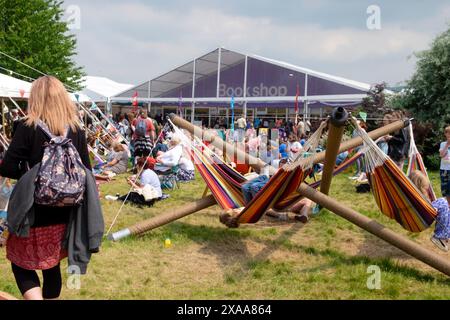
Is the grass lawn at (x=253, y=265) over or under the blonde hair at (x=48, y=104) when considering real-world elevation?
under

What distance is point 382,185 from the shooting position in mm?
3850

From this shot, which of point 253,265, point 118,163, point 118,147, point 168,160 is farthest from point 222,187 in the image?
point 118,147

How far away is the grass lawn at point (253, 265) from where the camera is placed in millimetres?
3414

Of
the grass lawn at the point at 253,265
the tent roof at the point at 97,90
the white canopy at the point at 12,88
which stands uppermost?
the tent roof at the point at 97,90

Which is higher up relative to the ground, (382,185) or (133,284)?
(382,185)

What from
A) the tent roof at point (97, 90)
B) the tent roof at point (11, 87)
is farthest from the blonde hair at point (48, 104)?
the tent roof at point (97, 90)

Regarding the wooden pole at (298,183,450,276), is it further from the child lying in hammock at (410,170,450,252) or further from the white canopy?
the white canopy

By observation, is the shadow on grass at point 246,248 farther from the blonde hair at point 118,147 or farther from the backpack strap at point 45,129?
the blonde hair at point 118,147

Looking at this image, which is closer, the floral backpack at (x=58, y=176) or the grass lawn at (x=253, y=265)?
the floral backpack at (x=58, y=176)

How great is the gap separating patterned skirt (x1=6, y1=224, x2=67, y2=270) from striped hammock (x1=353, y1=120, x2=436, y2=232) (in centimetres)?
264

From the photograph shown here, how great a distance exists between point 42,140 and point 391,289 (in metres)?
2.86

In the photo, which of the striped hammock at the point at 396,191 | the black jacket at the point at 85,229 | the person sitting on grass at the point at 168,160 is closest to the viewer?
the black jacket at the point at 85,229
